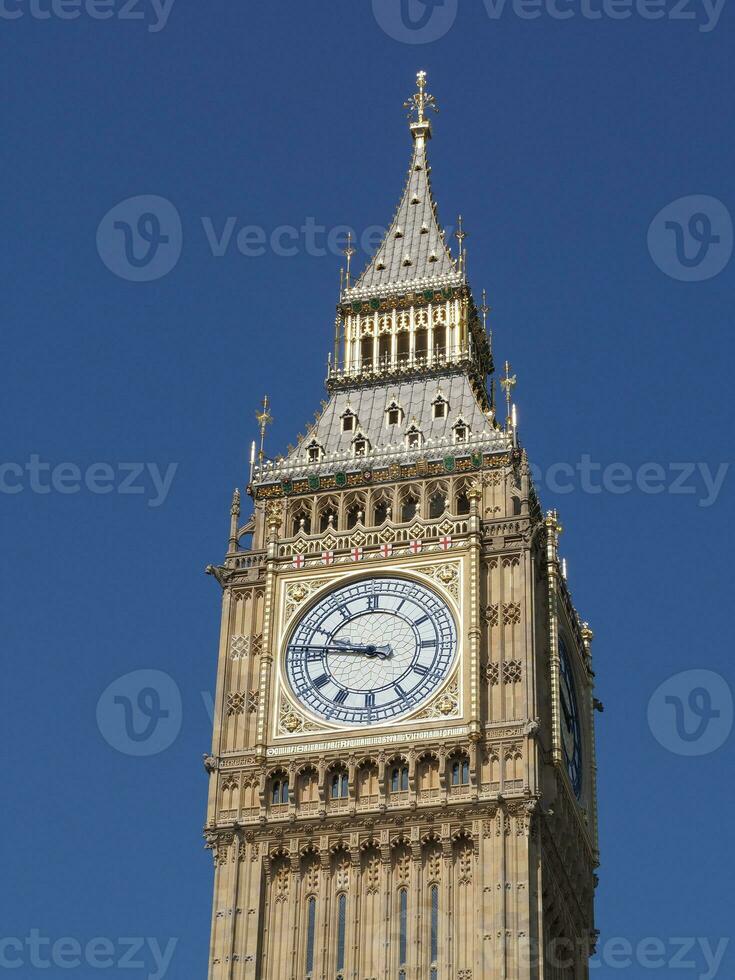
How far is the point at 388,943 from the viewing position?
72.9 m

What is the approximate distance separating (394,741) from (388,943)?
616cm

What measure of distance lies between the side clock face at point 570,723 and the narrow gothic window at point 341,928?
28.8 ft

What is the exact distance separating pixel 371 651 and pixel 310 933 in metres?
8.93

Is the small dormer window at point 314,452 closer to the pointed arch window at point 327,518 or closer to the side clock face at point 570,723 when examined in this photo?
the pointed arch window at point 327,518

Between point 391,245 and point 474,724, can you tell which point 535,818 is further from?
point 391,245

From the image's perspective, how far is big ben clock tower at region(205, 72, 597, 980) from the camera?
73.4 m

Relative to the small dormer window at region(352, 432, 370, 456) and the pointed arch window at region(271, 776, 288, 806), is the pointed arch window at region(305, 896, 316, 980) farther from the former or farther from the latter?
the small dormer window at region(352, 432, 370, 456)

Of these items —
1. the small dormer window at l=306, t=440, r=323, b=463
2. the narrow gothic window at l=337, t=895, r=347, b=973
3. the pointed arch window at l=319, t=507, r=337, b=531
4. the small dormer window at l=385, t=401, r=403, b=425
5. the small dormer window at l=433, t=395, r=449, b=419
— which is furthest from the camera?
the small dormer window at l=385, t=401, r=403, b=425

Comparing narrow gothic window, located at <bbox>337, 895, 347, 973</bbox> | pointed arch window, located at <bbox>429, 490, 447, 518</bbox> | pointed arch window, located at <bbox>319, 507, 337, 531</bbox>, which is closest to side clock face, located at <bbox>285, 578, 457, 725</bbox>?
pointed arch window, located at <bbox>319, 507, 337, 531</bbox>

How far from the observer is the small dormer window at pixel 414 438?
275 ft

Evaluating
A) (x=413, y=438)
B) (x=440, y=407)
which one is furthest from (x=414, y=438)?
(x=440, y=407)

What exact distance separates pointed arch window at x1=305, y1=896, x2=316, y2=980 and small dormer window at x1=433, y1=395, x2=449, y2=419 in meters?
18.5

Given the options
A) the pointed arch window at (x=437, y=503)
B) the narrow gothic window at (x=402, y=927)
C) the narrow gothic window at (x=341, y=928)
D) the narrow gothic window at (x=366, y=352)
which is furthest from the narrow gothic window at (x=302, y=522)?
the narrow gothic window at (x=402, y=927)

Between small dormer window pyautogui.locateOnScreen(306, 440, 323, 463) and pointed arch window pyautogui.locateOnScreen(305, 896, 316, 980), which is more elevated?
small dormer window pyautogui.locateOnScreen(306, 440, 323, 463)
